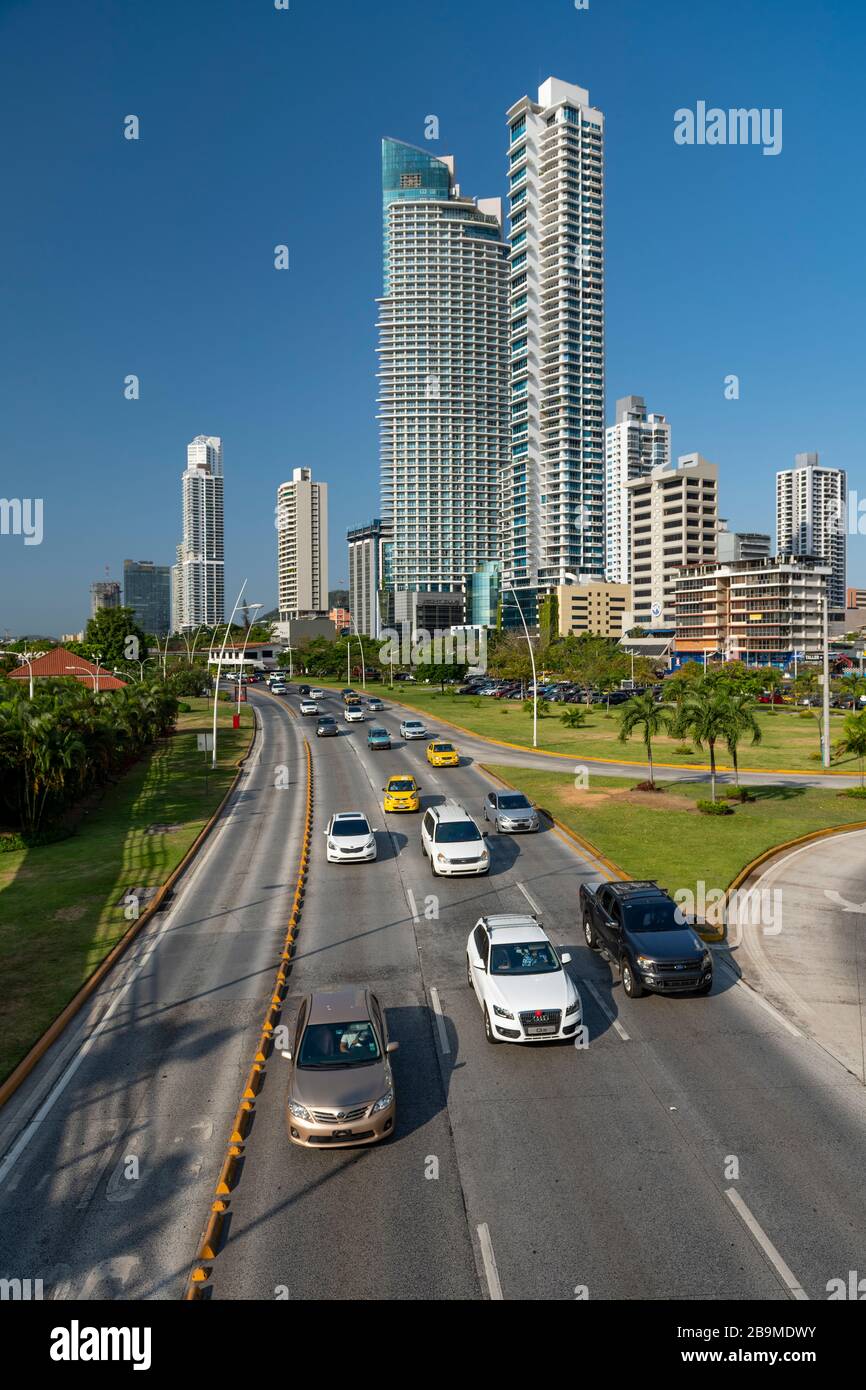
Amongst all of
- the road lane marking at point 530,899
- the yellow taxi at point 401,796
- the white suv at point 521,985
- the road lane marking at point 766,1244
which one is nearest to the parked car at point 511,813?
the yellow taxi at point 401,796

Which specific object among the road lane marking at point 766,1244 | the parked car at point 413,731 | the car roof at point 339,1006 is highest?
the parked car at point 413,731

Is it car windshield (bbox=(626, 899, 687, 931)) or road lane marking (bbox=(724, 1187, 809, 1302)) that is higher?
car windshield (bbox=(626, 899, 687, 931))

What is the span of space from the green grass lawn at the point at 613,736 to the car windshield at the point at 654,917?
96.8 ft

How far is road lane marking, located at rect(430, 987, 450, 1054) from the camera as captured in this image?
15.3m

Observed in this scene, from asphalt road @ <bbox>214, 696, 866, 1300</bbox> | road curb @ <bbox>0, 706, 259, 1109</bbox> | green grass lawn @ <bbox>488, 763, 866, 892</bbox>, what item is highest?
green grass lawn @ <bbox>488, 763, 866, 892</bbox>

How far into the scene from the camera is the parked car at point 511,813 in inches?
1264

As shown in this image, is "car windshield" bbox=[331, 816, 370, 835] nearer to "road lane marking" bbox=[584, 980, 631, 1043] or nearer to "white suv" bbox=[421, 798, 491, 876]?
"white suv" bbox=[421, 798, 491, 876]

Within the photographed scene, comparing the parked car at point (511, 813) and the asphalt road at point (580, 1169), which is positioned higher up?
the parked car at point (511, 813)

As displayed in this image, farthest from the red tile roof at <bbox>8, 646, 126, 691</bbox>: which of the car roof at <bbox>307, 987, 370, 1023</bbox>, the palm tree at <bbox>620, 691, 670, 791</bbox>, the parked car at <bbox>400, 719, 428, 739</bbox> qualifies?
the car roof at <bbox>307, 987, 370, 1023</bbox>

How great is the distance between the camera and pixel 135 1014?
17172 mm

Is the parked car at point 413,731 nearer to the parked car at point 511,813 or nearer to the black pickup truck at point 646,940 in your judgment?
the parked car at point 511,813

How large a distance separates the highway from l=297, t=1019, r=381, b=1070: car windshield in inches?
41.6

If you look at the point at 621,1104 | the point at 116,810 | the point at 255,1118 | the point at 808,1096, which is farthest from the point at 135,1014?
the point at 116,810
